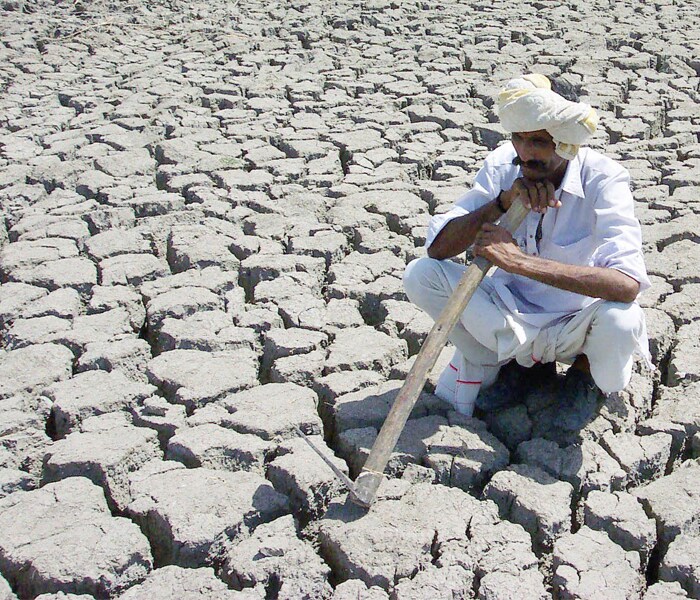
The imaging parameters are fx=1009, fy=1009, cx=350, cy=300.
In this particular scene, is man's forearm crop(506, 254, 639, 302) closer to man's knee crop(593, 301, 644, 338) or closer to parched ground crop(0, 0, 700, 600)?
man's knee crop(593, 301, 644, 338)

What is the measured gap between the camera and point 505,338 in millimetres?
2549

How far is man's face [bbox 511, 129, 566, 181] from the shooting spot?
2.47 m

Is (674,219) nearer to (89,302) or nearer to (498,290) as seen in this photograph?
(498,290)

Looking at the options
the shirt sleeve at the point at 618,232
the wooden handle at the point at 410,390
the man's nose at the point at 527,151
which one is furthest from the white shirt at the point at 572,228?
the wooden handle at the point at 410,390

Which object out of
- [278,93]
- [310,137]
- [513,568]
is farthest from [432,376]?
[278,93]

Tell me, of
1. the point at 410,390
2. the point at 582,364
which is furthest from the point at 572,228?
the point at 410,390

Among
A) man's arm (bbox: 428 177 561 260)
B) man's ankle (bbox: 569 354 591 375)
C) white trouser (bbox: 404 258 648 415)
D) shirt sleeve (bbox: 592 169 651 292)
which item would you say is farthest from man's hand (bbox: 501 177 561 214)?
man's ankle (bbox: 569 354 591 375)

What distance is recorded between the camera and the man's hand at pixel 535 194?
2443mm

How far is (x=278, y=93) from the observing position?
5.80m

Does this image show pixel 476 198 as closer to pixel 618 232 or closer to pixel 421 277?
pixel 421 277

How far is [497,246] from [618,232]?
29 centimetres

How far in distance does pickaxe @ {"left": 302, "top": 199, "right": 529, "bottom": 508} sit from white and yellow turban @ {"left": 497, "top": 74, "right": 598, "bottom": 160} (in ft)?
1.11

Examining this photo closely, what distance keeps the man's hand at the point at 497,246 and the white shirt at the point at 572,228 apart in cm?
16

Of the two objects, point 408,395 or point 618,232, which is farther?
point 618,232
